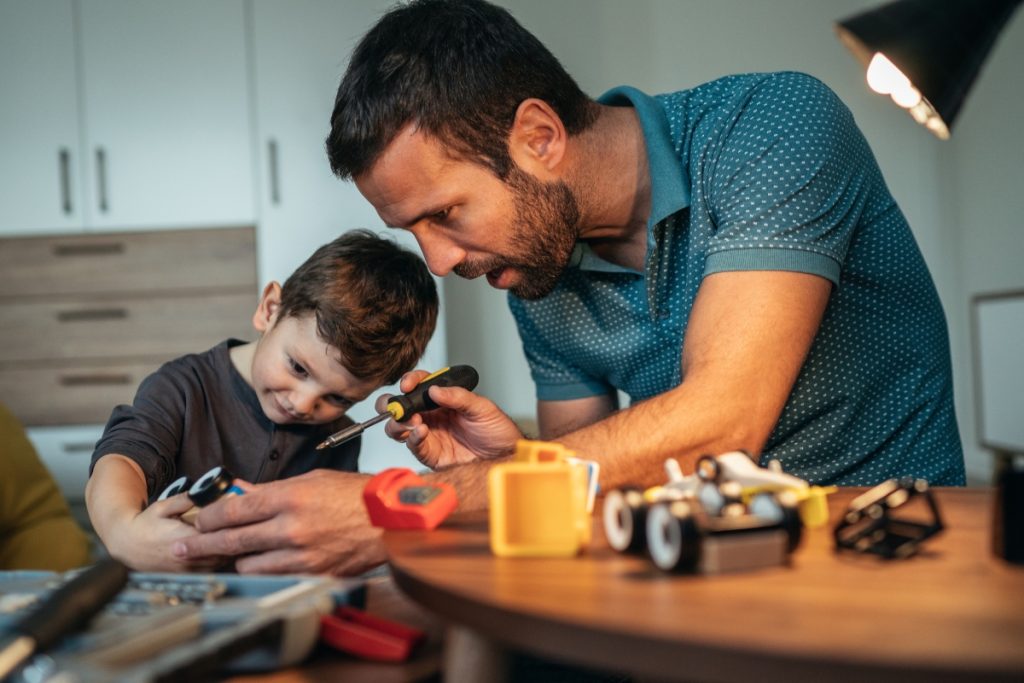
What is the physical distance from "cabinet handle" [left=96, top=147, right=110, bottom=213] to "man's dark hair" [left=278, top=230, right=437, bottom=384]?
5.94ft

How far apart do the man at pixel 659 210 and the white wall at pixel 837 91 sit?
2081 mm

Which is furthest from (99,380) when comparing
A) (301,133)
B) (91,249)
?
(301,133)

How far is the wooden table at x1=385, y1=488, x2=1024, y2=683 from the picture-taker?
1.31ft

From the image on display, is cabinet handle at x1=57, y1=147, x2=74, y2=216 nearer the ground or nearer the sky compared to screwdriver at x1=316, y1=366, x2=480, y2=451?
nearer the sky

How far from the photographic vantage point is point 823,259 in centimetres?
107

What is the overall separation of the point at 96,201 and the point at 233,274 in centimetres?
51

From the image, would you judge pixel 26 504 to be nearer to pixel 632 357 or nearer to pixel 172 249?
pixel 172 249

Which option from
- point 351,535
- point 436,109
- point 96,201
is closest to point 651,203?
point 436,109

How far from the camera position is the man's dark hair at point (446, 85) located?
1.27m

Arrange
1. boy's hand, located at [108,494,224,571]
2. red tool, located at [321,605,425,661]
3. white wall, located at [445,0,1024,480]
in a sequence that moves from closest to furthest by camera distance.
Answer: red tool, located at [321,605,425,661] < boy's hand, located at [108,494,224,571] < white wall, located at [445,0,1024,480]

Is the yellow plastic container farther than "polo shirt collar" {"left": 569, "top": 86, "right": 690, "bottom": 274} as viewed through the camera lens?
No

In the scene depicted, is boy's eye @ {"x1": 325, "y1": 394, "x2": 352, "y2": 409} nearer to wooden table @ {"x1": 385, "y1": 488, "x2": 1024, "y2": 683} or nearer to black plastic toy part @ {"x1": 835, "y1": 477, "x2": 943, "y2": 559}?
wooden table @ {"x1": 385, "y1": 488, "x2": 1024, "y2": 683}

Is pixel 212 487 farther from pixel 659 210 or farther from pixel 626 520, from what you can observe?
pixel 659 210

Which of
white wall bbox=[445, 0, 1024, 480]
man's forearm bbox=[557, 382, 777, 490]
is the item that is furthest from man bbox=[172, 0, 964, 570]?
white wall bbox=[445, 0, 1024, 480]
